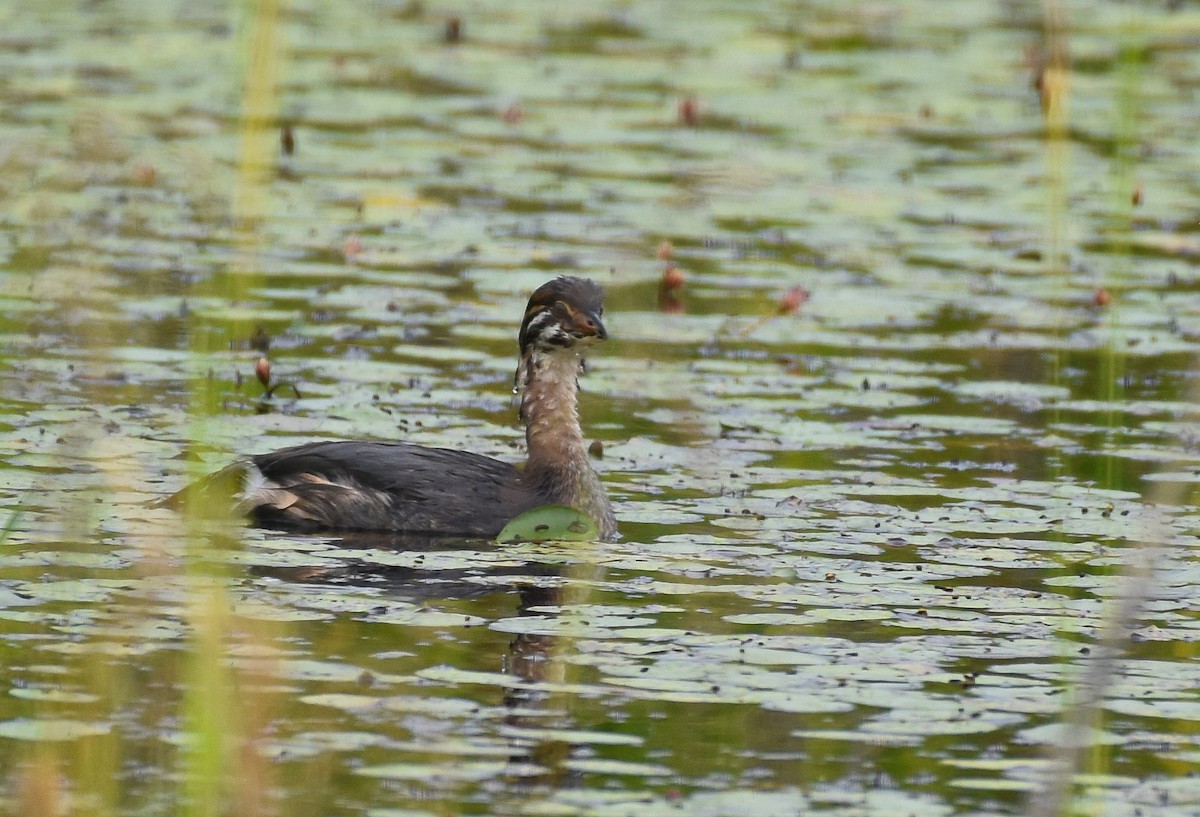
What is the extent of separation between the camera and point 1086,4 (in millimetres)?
27109

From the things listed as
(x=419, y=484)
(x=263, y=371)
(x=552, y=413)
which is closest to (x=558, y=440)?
(x=552, y=413)

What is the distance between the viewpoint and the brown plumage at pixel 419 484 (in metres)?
10.8

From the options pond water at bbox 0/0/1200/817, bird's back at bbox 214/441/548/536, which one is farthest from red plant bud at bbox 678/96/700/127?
bird's back at bbox 214/441/548/536

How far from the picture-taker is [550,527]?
10.8 m

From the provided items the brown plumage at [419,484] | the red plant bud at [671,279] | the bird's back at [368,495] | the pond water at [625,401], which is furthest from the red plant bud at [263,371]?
the red plant bud at [671,279]

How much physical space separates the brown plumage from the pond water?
0.77 feet

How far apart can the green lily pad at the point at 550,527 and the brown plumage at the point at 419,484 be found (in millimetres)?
62

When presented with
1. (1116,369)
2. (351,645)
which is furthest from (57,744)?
(1116,369)

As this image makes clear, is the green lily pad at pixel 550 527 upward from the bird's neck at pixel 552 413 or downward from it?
downward

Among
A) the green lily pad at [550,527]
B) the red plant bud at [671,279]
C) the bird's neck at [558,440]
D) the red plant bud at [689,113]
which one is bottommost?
the green lily pad at [550,527]

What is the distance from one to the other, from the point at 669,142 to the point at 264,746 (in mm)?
13414

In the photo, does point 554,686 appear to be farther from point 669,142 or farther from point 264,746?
point 669,142

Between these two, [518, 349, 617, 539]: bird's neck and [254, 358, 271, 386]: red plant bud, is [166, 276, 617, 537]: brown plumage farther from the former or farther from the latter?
[254, 358, 271, 386]: red plant bud

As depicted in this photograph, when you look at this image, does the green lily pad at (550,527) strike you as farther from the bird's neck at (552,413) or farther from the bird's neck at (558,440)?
the bird's neck at (552,413)
